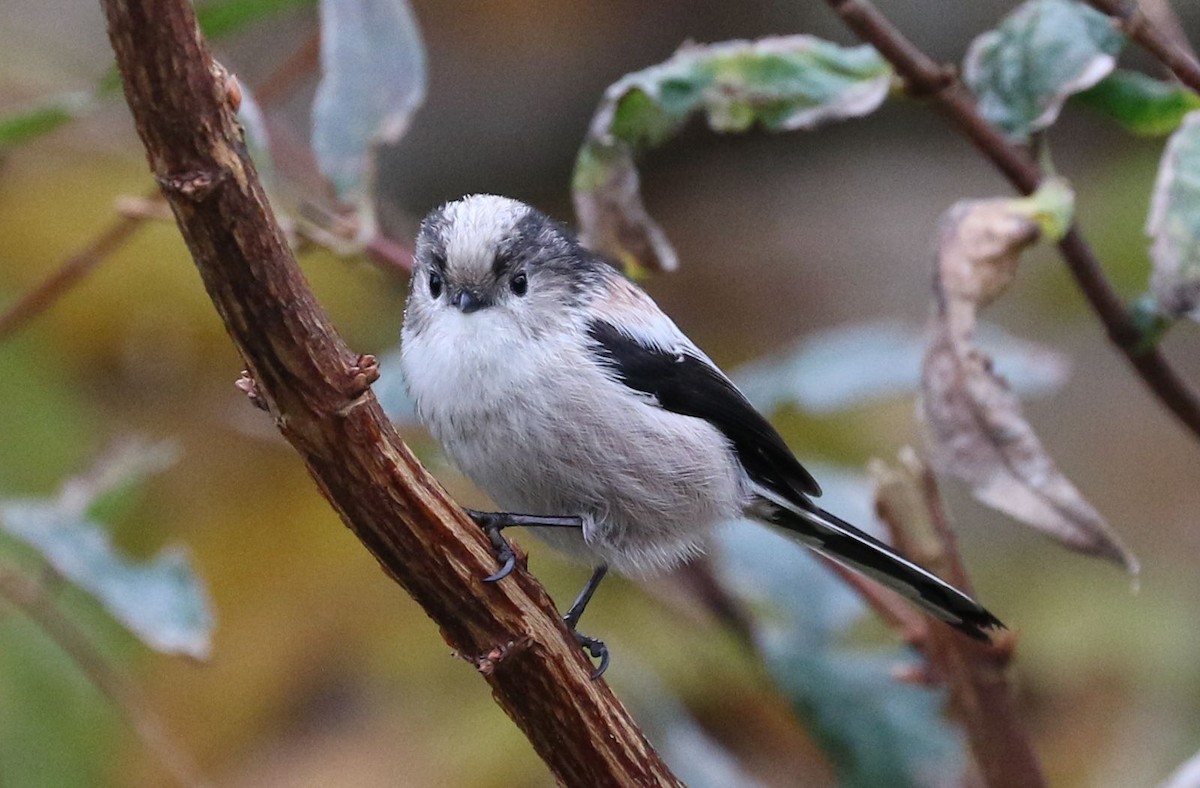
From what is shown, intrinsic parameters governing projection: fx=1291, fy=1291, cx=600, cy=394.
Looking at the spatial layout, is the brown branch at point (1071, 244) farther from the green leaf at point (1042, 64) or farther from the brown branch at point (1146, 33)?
the brown branch at point (1146, 33)

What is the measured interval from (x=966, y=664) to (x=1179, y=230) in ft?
2.06

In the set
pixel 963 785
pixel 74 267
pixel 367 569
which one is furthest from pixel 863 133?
pixel 74 267

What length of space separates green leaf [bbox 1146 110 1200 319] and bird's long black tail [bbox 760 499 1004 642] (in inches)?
17.7

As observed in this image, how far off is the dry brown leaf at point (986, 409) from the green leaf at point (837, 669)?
53cm

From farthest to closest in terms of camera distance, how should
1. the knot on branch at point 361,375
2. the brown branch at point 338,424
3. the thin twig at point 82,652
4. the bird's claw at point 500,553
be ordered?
the thin twig at point 82,652, the bird's claw at point 500,553, the knot on branch at point 361,375, the brown branch at point 338,424

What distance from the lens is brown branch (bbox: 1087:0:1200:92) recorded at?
1.35m

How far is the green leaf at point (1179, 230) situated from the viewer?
1336 mm

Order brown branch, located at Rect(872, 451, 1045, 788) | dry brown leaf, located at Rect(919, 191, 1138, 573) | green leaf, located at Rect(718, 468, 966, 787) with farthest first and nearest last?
green leaf, located at Rect(718, 468, 966, 787), brown branch, located at Rect(872, 451, 1045, 788), dry brown leaf, located at Rect(919, 191, 1138, 573)

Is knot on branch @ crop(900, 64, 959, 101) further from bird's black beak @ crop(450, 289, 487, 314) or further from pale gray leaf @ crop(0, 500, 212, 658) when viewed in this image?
pale gray leaf @ crop(0, 500, 212, 658)

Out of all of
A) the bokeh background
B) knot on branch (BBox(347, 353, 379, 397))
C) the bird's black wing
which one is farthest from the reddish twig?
knot on branch (BBox(347, 353, 379, 397))

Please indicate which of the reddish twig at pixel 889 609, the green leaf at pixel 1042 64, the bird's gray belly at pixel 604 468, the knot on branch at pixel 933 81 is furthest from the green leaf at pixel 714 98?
the reddish twig at pixel 889 609

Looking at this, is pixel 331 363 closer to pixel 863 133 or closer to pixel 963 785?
pixel 963 785

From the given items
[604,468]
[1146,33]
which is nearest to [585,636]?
[604,468]

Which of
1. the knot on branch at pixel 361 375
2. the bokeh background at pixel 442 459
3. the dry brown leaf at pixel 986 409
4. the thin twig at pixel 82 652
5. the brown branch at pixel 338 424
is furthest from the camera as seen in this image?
the bokeh background at pixel 442 459
